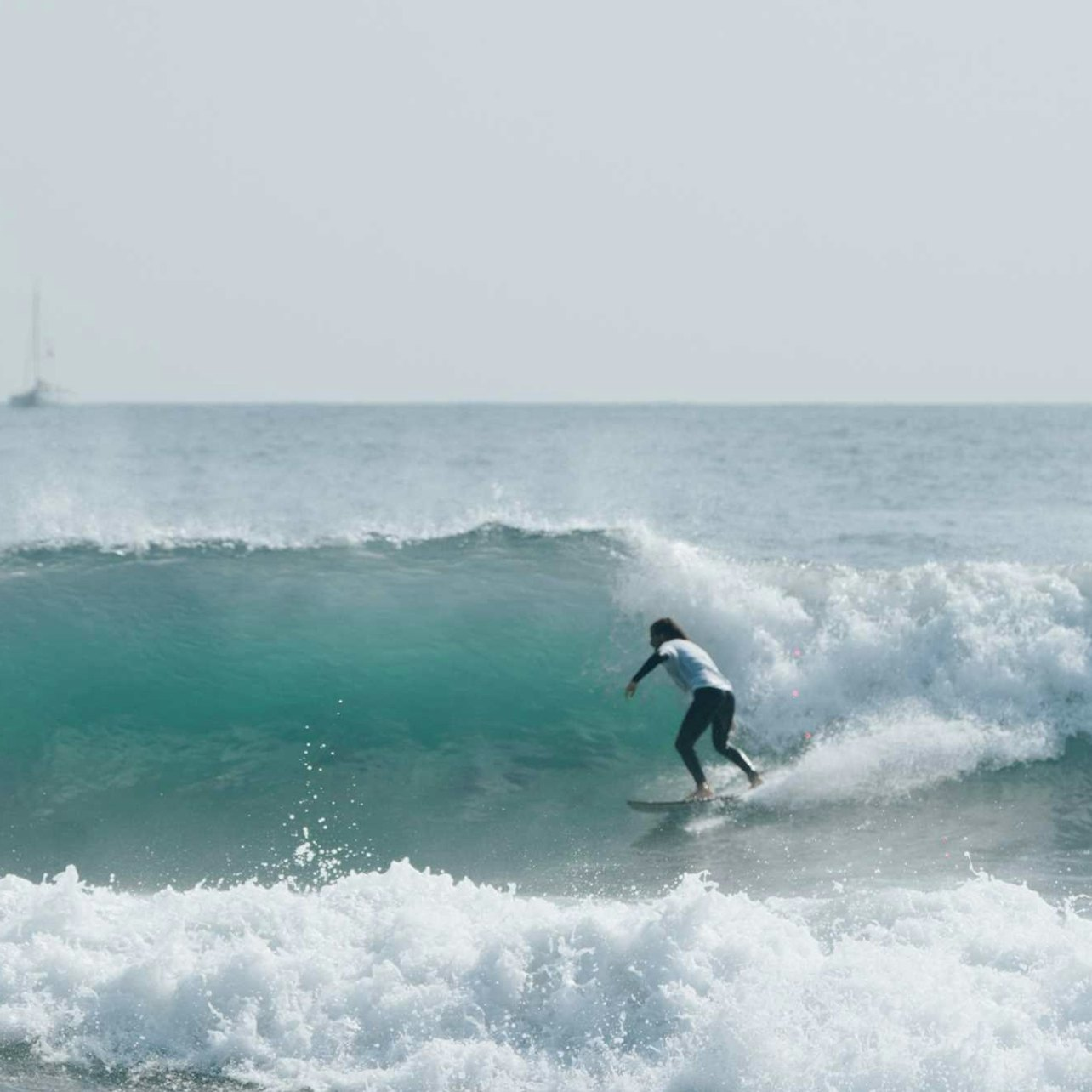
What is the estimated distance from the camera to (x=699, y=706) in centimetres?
1083

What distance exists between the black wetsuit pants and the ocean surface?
33 cm

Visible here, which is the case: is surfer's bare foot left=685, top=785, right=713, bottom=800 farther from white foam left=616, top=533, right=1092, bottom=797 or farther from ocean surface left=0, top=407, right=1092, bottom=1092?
white foam left=616, top=533, right=1092, bottom=797

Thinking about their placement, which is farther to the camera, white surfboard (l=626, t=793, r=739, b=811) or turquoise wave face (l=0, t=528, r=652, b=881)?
white surfboard (l=626, t=793, r=739, b=811)

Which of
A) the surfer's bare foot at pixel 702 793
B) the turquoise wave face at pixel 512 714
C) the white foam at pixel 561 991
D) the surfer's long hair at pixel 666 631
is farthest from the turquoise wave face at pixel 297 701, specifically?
the white foam at pixel 561 991

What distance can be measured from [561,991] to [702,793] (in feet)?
12.8

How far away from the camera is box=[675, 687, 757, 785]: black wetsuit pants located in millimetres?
10758

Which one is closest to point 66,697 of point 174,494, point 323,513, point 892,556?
point 892,556

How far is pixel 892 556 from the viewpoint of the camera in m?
21.5

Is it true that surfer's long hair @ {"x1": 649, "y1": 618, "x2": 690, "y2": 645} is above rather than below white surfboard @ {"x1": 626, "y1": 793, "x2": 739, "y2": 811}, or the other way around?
above

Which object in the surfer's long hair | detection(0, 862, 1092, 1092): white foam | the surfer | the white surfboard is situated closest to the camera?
detection(0, 862, 1092, 1092): white foam

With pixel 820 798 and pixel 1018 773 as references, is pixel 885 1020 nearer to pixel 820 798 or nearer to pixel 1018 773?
pixel 820 798

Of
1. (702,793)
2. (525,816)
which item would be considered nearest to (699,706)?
(702,793)

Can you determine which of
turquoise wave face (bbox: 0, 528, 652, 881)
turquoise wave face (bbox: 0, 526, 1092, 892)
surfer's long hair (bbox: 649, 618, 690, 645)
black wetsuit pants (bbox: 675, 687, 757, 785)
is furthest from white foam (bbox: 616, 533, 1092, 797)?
surfer's long hair (bbox: 649, 618, 690, 645)

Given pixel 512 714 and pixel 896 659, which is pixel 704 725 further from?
pixel 896 659
